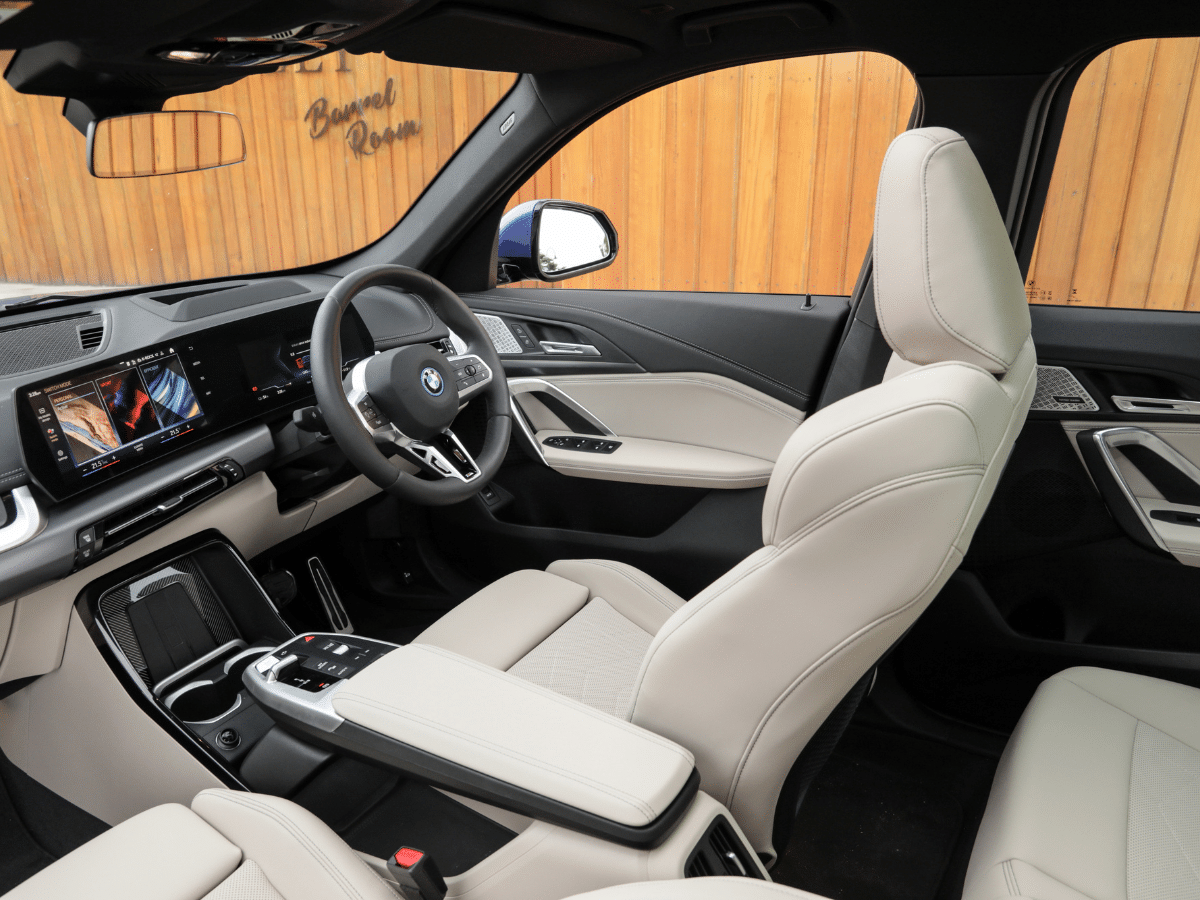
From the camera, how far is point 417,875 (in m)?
0.98

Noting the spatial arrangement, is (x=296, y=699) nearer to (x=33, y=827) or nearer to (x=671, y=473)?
(x=33, y=827)

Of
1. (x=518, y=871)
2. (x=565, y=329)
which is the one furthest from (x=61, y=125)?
(x=518, y=871)

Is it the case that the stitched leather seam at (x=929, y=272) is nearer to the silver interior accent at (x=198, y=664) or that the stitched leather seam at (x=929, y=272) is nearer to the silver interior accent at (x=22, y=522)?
the silver interior accent at (x=22, y=522)

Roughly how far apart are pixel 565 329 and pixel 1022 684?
1.32 m

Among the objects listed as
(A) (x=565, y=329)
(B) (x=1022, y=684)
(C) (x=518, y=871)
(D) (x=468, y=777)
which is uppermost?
(A) (x=565, y=329)

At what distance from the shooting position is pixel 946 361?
973 mm

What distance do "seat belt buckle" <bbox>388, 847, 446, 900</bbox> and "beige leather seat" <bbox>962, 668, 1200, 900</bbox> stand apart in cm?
63

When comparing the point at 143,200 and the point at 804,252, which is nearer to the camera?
the point at 143,200

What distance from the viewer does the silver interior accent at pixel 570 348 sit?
2150 millimetres

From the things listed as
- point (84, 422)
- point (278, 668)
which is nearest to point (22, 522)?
point (84, 422)

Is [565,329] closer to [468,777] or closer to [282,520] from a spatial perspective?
[282,520]

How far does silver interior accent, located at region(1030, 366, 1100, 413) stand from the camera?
168cm

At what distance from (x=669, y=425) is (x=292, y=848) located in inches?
52.4

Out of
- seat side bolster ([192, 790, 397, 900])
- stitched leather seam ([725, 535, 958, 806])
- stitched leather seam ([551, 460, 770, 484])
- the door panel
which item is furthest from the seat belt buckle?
the door panel
